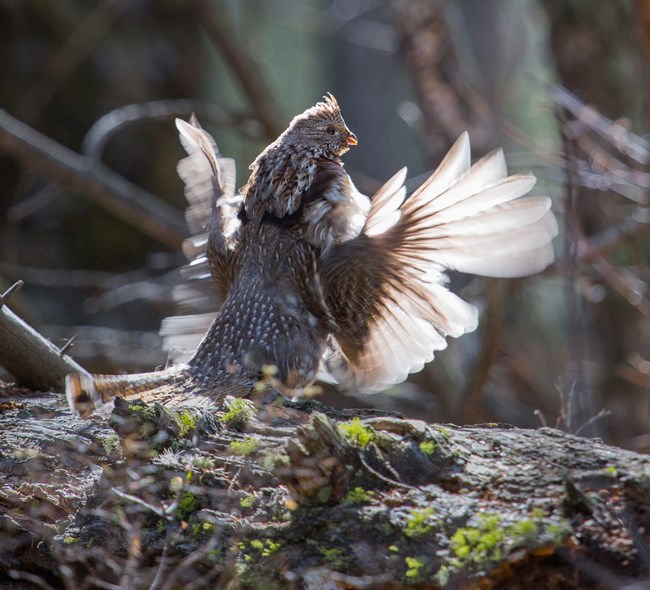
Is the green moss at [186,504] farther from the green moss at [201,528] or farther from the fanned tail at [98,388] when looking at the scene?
the fanned tail at [98,388]

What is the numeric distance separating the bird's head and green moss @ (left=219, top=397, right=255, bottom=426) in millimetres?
1620

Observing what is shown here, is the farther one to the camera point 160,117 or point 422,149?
point 422,149

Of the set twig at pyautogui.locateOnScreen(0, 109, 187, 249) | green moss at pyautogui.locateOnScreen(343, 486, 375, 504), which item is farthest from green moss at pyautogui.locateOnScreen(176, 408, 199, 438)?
twig at pyautogui.locateOnScreen(0, 109, 187, 249)

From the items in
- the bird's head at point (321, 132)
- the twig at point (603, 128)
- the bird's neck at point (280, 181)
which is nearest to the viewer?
the bird's neck at point (280, 181)

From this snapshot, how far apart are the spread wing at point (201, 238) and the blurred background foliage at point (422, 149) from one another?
1.76 metres

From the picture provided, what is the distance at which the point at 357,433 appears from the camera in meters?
2.32

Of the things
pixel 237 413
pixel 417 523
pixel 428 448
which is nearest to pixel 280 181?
pixel 237 413

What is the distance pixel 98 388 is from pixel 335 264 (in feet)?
3.62

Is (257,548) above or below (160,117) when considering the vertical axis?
below

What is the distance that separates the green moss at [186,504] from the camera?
234 cm

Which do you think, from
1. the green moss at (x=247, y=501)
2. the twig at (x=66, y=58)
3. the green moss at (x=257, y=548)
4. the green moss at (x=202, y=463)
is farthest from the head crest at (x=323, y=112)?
the twig at (x=66, y=58)

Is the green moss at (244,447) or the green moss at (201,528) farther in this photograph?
the green moss at (244,447)

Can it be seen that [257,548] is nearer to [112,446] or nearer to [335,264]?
[112,446]

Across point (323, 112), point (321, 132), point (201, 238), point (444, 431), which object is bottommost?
point (444, 431)
